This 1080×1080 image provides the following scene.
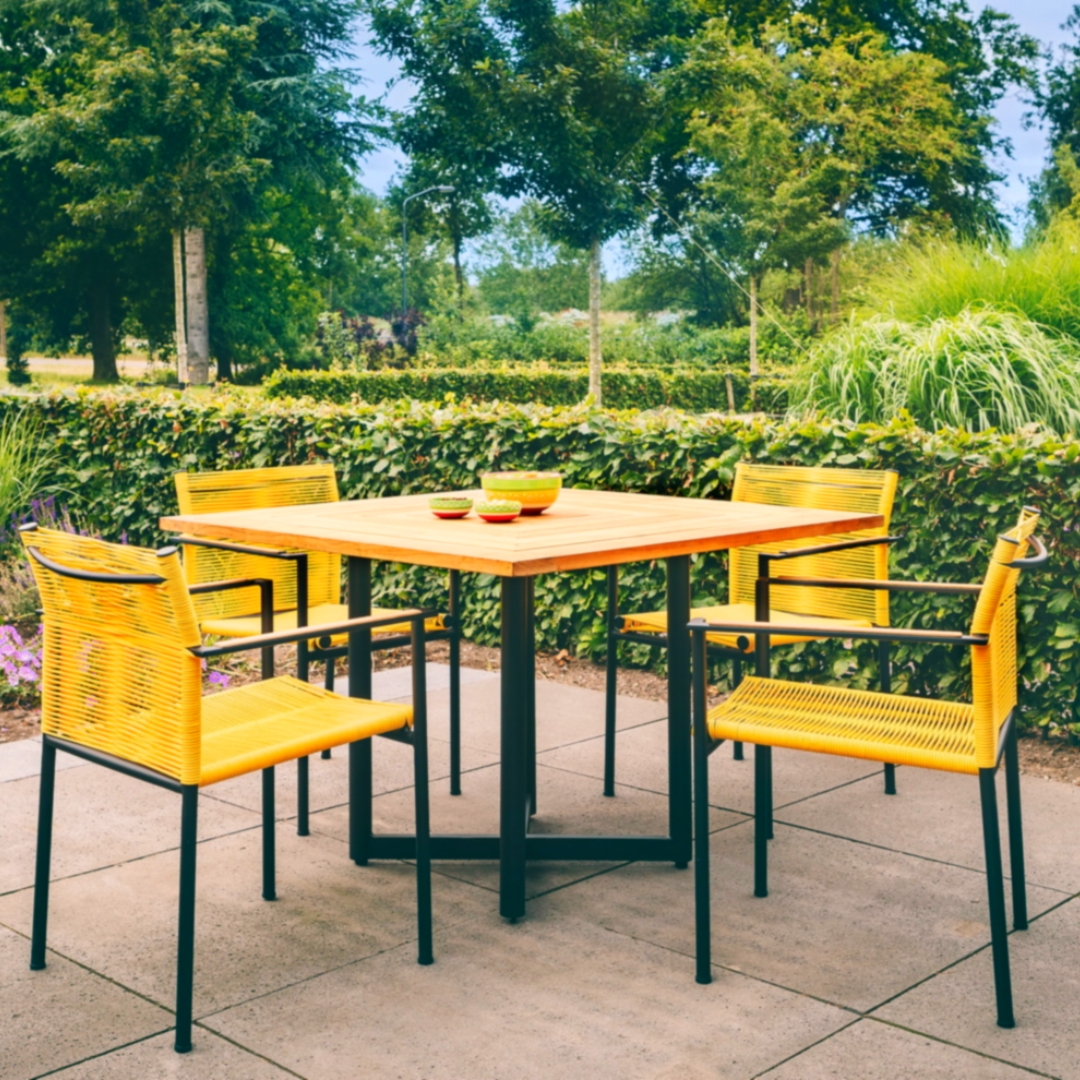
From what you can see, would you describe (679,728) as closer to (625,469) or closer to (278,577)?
(278,577)

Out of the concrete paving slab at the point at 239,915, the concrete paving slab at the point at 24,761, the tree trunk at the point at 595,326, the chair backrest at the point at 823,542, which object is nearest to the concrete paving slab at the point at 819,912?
the concrete paving slab at the point at 239,915

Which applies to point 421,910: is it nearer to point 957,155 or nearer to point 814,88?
point 814,88

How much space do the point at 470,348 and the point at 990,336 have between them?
33.1m

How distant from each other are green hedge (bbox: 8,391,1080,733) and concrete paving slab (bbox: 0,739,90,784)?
1620mm

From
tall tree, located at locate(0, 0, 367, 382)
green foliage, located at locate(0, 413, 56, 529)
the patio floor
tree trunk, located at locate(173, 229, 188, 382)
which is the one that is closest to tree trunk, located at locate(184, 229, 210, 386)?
tall tree, located at locate(0, 0, 367, 382)

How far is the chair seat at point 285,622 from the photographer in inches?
167

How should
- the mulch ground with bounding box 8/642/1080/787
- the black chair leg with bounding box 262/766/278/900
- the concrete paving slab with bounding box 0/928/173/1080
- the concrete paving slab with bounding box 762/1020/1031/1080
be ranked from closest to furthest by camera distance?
the concrete paving slab with bounding box 762/1020/1031/1080
the concrete paving slab with bounding box 0/928/173/1080
the black chair leg with bounding box 262/766/278/900
the mulch ground with bounding box 8/642/1080/787

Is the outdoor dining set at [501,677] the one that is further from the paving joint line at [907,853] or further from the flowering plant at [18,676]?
the flowering plant at [18,676]

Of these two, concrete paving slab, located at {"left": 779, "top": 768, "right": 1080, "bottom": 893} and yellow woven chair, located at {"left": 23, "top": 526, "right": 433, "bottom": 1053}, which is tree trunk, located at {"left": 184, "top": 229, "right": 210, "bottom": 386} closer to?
concrete paving slab, located at {"left": 779, "top": 768, "right": 1080, "bottom": 893}

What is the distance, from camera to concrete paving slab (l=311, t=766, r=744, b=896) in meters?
3.71

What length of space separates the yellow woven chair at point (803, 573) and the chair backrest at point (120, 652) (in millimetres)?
1805

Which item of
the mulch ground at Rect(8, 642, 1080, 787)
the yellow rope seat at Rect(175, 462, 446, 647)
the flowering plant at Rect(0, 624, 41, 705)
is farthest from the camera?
the flowering plant at Rect(0, 624, 41, 705)

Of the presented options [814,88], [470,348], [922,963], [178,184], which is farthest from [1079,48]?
[922,963]

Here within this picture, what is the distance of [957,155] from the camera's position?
129 feet
